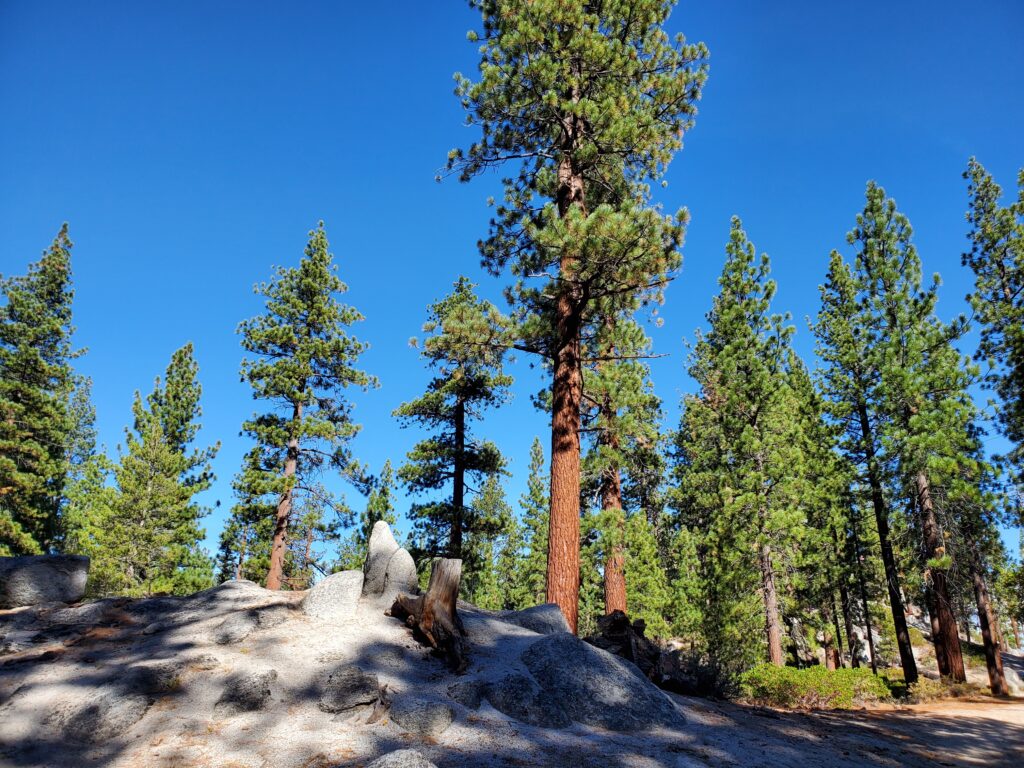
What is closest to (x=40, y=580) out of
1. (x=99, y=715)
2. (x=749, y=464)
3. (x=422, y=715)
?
(x=99, y=715)

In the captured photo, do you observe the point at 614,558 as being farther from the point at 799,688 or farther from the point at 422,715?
the point at 422,715

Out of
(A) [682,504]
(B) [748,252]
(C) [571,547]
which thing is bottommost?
(C) [571,547]

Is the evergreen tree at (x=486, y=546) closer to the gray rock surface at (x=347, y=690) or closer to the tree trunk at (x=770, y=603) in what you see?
the tree trunk at (x=770, y=603)

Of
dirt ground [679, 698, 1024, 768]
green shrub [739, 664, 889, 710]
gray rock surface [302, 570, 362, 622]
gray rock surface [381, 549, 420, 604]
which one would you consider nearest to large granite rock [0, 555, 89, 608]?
gray rock surface [302, 570, 362, 622]

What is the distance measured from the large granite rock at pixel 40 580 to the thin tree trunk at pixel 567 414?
6990 millimetres

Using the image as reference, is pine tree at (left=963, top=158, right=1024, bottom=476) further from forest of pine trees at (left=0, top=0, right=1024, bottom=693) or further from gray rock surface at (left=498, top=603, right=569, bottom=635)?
gray rock surface at (left=498, top=603, right=569, bottom=635)

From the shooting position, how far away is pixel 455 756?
170 inches

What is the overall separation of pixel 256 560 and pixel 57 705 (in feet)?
51.5

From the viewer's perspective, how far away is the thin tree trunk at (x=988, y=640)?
1652 cm

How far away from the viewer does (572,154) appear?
10602 mm

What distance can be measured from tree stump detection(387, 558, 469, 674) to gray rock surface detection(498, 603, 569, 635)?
1511 mm

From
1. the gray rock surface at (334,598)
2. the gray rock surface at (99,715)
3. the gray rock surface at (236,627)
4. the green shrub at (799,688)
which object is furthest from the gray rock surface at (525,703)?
the green shrub at (799,688)

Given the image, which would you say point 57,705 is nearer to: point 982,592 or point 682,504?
point 682,504

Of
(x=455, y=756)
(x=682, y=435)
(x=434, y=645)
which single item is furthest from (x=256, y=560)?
(x=682, y=435)
